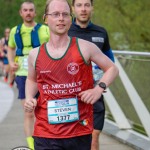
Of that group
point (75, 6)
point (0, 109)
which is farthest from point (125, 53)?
point (0, 109)

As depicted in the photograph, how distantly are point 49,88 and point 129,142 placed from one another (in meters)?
4.13

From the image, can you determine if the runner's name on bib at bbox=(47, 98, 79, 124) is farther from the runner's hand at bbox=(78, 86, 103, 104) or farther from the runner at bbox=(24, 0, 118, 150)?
the runner's hand at bbox=(78, 86, 103, 104)

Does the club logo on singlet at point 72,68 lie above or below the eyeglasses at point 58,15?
below

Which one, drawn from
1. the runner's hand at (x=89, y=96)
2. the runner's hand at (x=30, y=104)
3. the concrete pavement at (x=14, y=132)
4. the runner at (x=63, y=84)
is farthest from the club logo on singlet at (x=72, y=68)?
the concrete pavement at (x=14, y=132)

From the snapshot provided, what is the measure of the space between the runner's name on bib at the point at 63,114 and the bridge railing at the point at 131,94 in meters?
3.52

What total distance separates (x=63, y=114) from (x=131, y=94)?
4343 millimetres

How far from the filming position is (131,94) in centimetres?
923

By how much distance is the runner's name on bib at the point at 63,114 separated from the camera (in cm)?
495

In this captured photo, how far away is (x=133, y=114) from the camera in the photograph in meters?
9.72

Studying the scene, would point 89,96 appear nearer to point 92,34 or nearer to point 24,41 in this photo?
point 92,34

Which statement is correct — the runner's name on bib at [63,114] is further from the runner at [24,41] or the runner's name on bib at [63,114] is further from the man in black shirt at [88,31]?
the runner at [24,41]

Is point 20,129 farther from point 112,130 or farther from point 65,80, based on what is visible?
point 65,80

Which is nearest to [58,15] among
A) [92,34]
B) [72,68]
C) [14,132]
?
[72,68]

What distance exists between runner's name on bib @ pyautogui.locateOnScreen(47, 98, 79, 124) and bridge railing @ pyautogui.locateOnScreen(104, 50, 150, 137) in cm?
352
